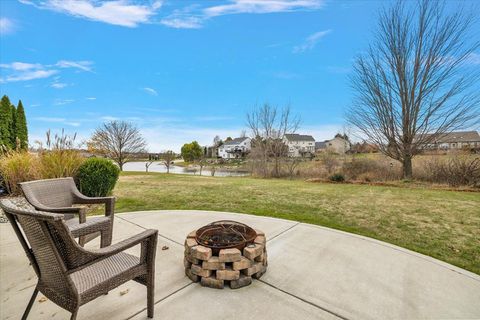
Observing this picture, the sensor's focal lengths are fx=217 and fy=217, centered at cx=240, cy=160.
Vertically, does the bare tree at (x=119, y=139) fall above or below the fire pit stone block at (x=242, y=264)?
above

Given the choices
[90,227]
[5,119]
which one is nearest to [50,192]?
[90,227]

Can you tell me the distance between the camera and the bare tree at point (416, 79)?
950cm

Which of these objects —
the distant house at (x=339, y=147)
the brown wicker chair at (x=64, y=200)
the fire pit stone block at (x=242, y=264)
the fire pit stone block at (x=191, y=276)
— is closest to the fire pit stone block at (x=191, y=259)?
the fire pit stone block at (x=191, y=276)

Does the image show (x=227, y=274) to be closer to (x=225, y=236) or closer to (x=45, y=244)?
(x=225, y=236)

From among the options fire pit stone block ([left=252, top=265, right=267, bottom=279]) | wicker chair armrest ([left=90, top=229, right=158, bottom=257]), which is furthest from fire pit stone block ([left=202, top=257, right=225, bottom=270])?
wicker chair armrest ([left=90, top=229, right=158, bottom=257])

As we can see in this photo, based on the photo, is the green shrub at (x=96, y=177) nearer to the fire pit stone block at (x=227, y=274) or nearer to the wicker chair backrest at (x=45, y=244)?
the wicker chair backrest at (x=45, y=244)

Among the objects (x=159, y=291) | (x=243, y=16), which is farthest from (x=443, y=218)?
(x=243, y=16)

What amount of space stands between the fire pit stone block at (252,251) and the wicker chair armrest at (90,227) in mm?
1436

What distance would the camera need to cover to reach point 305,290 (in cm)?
197

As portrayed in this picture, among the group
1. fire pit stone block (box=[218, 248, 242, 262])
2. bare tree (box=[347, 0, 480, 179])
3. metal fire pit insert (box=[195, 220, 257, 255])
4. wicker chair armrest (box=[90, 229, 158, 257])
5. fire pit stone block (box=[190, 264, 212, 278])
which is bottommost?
fire pit stone block (box=[190, 264, 212, 278])

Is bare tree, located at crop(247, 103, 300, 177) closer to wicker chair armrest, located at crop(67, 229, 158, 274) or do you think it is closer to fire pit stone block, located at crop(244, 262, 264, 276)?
fire pit stone block, located at crop(244, 262, 264, 276)

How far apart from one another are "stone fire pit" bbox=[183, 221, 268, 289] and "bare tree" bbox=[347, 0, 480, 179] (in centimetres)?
1140

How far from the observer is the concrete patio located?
1695 mm

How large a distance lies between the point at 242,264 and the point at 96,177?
5147 millimetres
